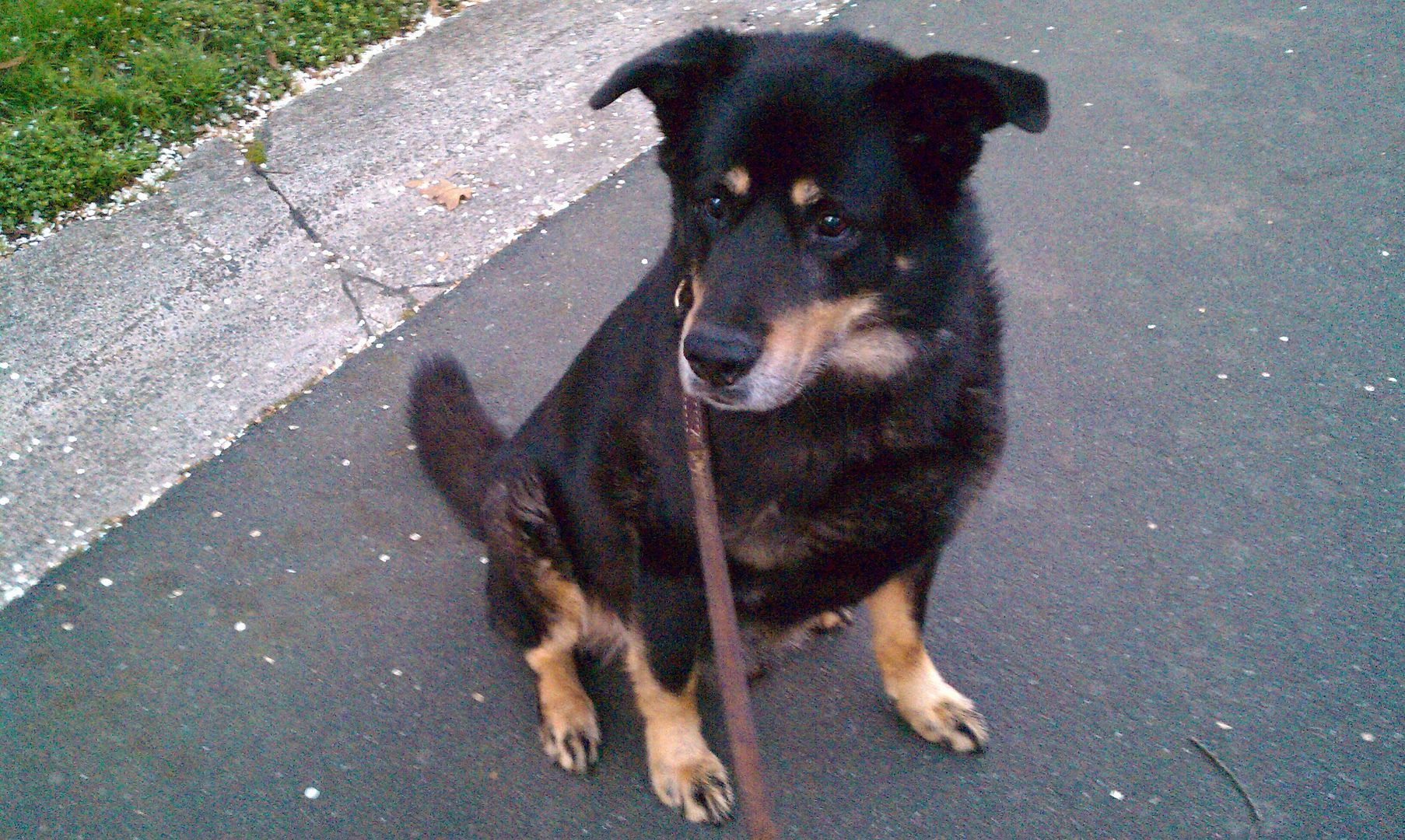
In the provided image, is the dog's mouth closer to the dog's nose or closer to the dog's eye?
the dog's nose

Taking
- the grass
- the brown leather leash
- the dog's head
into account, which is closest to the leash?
the brown leather leash

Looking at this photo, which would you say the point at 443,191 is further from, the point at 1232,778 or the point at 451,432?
the point at 1232,778

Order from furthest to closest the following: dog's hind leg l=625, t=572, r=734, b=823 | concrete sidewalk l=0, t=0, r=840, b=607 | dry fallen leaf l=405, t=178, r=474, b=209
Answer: dry fallen leaf l=405, t=178, r=474, b=209, concrete sidewalk l=0, t=0, r=840, b=607, dog's hind leg l=625, t=572, r=734, b=823

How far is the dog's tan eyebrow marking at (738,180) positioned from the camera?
1.87m

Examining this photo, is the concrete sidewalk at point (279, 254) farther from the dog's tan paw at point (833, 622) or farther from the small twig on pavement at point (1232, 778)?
the small twig on pavement at point (1232, 778)

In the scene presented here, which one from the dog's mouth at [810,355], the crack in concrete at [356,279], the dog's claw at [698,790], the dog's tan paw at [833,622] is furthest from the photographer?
the crack in concrete at [356,279]

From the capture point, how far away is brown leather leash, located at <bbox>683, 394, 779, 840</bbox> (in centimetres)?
175

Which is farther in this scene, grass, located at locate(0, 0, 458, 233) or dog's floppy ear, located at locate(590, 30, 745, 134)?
grass, located at locate(0, 0, 458, 233)

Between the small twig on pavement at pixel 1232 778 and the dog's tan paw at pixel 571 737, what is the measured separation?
4.90ft

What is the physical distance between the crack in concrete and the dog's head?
2113 mm

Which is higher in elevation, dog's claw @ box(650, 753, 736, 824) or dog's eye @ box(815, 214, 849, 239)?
dog's eye @ box(815, 214, 849, 239)

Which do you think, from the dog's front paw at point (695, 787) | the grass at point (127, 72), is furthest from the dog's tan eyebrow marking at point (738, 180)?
the grass at point (127, 72)

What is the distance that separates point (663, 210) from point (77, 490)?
245cm

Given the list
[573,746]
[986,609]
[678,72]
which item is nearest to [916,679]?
[986,609]
